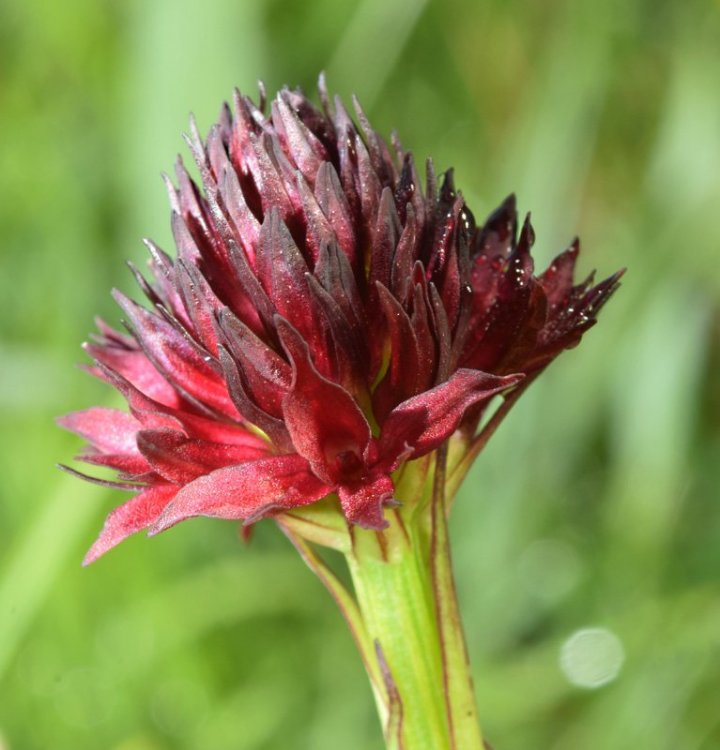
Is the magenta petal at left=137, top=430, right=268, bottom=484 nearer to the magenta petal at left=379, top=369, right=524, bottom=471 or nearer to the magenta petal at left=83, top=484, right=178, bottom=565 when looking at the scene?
the magenta petal at left=83, top=484, right=178, bottom=565

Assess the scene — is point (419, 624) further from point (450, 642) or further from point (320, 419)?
point (320, 419)

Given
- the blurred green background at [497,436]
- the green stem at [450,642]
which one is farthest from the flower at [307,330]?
the blurred green background at [497,436]

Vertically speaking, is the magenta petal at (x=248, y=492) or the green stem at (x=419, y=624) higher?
the magenta petal at (x=248, y=492)

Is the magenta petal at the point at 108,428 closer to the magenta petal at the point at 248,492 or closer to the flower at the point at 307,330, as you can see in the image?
the flower at the point at 307,330

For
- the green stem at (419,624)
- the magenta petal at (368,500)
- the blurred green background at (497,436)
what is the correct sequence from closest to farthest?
1. the magenta petal at (368,500)
2. the green stem at (419,624)
3. the blurred green background at (497,436)

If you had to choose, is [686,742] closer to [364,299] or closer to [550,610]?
[550,610]

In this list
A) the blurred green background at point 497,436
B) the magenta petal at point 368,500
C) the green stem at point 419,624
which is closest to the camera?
the magenta petal at point 368,500
